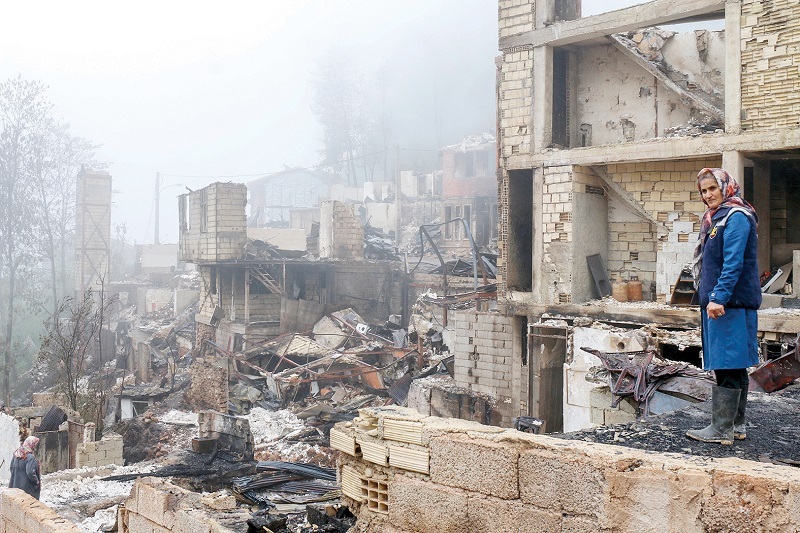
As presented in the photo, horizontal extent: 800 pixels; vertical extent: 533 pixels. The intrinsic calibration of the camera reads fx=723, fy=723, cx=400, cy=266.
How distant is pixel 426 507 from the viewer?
424 cm

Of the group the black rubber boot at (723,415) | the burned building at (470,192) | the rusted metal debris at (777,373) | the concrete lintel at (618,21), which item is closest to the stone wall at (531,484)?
the black rubber boot at (723,415)

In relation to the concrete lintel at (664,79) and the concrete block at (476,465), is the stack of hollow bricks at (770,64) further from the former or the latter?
the concrete block at (476,465)

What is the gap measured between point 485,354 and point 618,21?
700cm

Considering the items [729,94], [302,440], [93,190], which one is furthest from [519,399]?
[93,190]

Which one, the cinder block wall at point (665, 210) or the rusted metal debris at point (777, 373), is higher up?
the cinder block wall at point (665, 210)

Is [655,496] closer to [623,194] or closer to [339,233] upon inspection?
[623,194]

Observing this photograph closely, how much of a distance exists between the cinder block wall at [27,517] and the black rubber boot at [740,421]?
607 cm

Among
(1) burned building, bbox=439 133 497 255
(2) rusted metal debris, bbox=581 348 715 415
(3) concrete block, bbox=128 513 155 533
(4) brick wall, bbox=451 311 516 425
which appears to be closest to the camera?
(2) rusted metal debris, bbox=581 348 715 415

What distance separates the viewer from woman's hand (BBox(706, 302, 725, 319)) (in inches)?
155

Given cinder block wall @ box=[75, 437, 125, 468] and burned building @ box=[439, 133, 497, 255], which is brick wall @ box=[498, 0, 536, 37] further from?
burned building @ box=[439, 133, 497, 255]

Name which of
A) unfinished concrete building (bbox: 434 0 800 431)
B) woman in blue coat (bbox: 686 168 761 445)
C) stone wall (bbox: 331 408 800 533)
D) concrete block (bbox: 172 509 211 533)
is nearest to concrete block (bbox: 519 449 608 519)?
stone wall (bbox: 331 408 800 533)

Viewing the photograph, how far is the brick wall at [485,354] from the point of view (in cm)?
1499

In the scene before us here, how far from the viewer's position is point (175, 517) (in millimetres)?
7223

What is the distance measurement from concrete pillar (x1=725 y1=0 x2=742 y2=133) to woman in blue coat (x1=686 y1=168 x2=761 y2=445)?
8.36 metres
